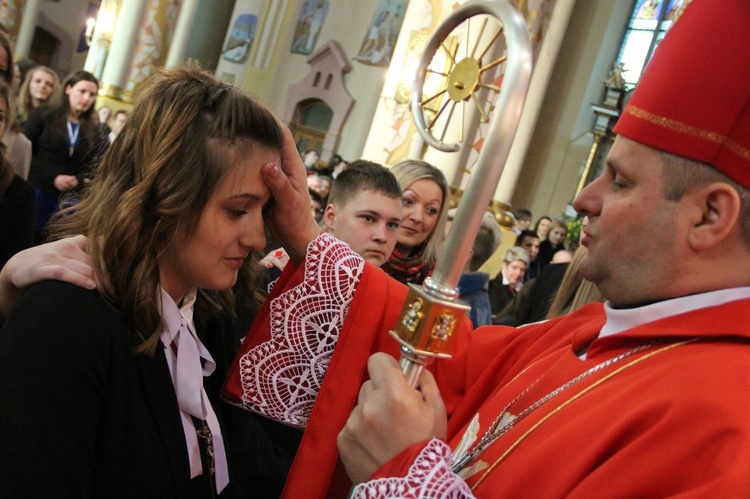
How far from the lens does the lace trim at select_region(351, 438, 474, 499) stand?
1082 mm

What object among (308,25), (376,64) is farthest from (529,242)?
(308,25)

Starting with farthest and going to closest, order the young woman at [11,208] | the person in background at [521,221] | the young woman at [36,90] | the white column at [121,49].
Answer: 1. the white column at [121,49]
2. the person in background at [521,221]
3. the young woman at [36,90]
4. the young woman at [11,208]

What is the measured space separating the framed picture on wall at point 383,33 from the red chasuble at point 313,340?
518 inches

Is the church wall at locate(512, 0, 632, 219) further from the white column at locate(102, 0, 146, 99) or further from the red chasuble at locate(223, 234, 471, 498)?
the red chasuble at locate(223, 234, 471, 498)

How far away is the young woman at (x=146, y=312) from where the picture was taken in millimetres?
1220

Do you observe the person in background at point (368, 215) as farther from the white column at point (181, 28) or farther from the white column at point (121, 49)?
the white column at point (181, 28)

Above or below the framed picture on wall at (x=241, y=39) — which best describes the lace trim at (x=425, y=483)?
below

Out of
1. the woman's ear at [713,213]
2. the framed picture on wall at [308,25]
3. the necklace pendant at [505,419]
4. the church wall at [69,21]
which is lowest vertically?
the necklace pendant at [505,419]

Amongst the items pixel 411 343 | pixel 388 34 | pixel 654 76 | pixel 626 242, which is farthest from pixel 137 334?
pixel 388 34

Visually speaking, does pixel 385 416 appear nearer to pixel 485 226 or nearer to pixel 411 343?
pixel 411 343

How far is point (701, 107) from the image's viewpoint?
1.23m

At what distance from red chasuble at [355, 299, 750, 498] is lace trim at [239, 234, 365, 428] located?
1.19 feet

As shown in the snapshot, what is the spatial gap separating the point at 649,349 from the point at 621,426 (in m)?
0.22

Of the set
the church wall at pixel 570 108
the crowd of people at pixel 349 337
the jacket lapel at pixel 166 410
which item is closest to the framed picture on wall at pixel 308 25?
the church wall at pixel 570 108
